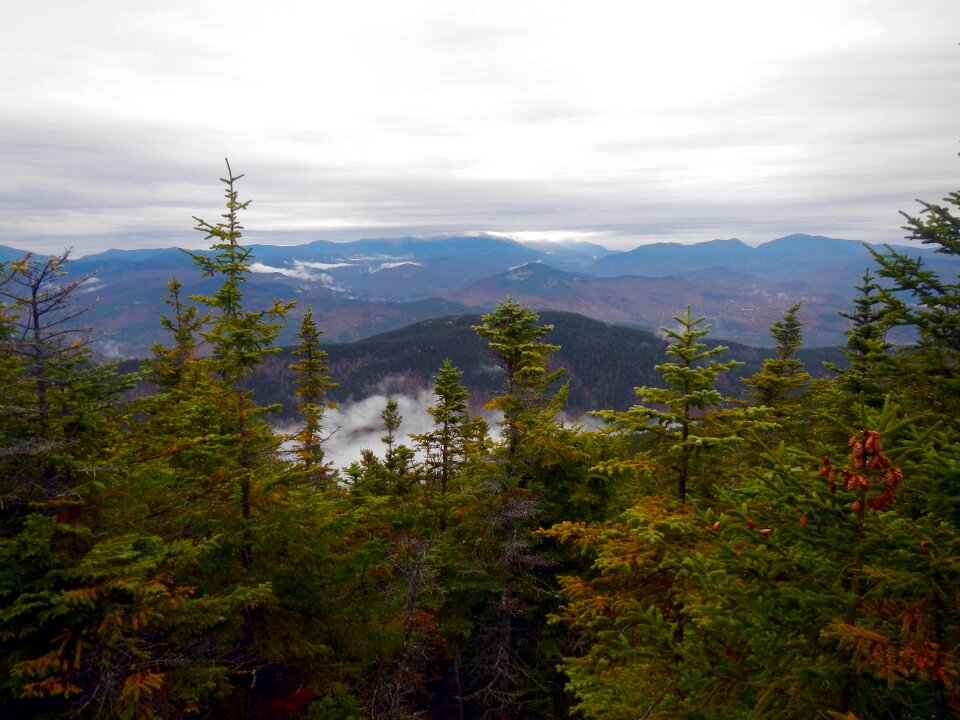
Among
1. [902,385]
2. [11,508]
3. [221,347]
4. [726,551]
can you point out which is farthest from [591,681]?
[221,347]

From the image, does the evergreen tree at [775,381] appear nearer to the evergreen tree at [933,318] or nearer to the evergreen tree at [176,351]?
the evergreen tree at [933,318]

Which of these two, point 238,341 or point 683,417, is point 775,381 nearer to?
point 683,417

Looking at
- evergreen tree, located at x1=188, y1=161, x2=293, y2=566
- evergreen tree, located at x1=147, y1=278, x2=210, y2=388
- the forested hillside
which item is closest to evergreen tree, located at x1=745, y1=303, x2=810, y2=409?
the forested hillside

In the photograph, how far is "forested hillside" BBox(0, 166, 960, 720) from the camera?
4637 millimetres

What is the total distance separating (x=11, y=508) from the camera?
8.61 meters

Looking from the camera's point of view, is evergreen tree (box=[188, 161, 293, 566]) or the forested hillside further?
evergreen tree (box=[188, 161, 293, 566])

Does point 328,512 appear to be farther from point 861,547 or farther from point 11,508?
point 861,547

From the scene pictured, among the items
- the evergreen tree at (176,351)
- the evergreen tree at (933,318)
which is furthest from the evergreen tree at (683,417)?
the evergreen tree at (176,351)

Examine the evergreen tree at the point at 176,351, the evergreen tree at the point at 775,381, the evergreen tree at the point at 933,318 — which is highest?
the evergreen tree at the point at 933,318

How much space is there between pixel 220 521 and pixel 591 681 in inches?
375

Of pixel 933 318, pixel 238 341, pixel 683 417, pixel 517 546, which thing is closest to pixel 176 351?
pixel 238 341

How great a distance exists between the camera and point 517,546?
14.4 m

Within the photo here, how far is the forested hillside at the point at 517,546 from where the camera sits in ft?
15.2

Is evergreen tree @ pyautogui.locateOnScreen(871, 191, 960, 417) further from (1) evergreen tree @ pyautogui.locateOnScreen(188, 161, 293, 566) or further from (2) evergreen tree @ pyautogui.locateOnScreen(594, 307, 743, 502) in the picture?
(1) evergreen tree @ pyautogui.locateOnScreen(188, 161, 293, 566)
